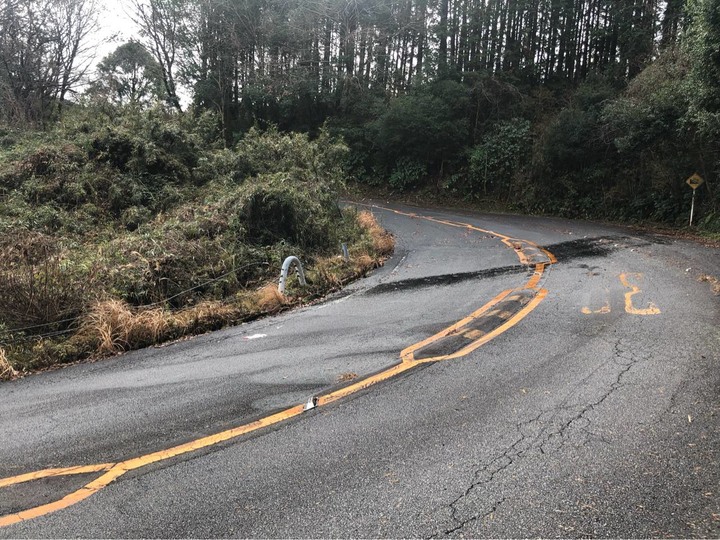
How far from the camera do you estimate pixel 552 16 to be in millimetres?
26703

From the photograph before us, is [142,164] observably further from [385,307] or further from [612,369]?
[612,369]

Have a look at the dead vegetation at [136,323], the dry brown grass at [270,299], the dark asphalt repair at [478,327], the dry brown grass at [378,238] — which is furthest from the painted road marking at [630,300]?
the dry brown grass at [378,238]

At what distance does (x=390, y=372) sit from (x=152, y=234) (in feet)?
25.2

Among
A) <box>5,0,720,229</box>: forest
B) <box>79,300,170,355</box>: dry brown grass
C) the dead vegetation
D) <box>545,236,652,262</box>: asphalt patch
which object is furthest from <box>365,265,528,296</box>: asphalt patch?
<box>5,0,720,229</box>: forest

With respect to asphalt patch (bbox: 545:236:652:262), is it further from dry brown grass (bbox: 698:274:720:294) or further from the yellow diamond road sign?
the yellow diamond road sign

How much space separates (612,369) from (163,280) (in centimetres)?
737

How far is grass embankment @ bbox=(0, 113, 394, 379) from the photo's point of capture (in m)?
6.88

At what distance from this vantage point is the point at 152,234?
10.5m

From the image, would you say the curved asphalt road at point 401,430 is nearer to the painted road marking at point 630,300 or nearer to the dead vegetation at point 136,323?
the painted road marking at point 630,300

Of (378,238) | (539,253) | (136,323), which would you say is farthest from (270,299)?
(539,253)

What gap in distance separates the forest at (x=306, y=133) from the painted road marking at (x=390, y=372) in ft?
11.4

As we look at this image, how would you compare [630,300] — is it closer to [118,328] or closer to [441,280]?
[441,280]

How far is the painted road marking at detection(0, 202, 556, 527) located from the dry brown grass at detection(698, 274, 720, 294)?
8.24 feet

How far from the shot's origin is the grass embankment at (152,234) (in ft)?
22.6
